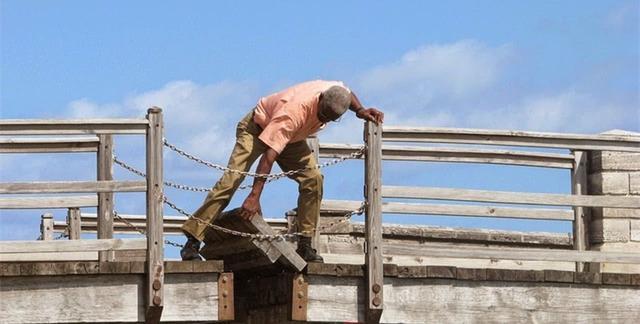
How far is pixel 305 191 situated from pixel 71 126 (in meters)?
1.85

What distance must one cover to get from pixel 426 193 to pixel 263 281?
1467 mm

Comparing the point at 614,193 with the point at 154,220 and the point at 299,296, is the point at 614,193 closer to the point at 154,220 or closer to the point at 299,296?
the point at 299,296

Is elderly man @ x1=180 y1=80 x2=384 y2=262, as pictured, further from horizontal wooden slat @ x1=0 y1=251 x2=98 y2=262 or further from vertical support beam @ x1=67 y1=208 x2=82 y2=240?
horizontal wooden slat @ x1=0 y1=251 x2=98 y2=262

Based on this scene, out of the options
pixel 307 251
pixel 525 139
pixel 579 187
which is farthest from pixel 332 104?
pixel 579 187

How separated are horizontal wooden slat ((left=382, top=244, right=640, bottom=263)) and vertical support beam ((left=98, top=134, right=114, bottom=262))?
2535 mm

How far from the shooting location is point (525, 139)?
15078 mm

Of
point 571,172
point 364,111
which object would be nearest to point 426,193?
point 364,111

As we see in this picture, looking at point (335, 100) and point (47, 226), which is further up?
point (335, 100)

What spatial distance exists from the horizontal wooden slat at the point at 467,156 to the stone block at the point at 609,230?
0.57 meters

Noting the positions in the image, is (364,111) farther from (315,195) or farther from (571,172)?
(571,172)

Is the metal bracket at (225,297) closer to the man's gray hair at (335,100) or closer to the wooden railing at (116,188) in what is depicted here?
the wooden railing at (116,188)

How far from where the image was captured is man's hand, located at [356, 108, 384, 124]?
13.8m

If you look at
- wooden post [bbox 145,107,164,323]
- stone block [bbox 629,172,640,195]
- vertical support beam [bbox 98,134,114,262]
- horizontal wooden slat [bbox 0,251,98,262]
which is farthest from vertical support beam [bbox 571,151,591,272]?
horizontal wooden slat [bbox 0,251,98,262]

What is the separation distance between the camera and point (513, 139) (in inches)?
594
